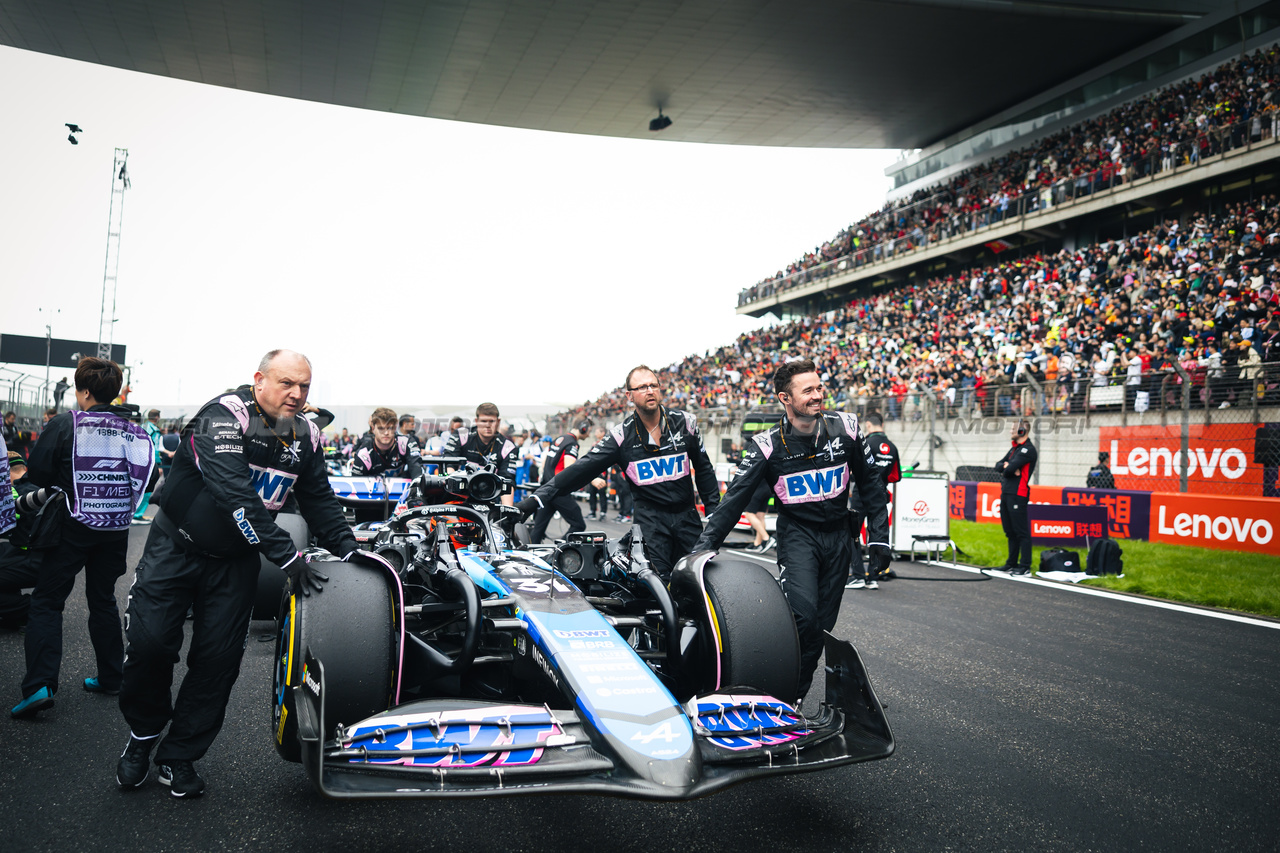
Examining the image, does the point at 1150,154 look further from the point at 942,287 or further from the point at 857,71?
the point at 857,71

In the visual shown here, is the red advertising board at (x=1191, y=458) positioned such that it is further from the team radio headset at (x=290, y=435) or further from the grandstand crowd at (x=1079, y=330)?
the team radio headset at (x=290, y=435)

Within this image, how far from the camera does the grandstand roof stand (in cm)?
2631

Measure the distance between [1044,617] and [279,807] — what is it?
235 inches

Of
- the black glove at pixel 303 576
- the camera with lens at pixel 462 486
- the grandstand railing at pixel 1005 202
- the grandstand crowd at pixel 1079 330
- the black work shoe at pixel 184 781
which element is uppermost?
the grandstand railing at pixel 1005 202

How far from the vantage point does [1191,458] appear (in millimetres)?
11375

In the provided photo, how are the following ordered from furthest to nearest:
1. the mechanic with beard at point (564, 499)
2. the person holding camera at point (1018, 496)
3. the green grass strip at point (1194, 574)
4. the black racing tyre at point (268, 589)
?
the person holding camera at point (1018, 496), the mechanic with beard at point (564, 499), the green grass strip at point (1194, 574), the black racing tyre at point (268, 589)

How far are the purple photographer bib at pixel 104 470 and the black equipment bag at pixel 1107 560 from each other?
8.76 meters

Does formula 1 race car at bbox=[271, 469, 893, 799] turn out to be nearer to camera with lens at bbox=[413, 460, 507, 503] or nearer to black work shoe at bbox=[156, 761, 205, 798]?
camera with lens at bbox=[413, 460, 507, 503]

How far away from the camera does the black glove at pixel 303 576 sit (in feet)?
10.1

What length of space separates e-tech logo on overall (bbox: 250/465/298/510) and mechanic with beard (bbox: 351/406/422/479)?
431 centimetres

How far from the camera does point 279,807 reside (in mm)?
2996

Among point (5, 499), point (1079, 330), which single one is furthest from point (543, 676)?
point (1079, 330)

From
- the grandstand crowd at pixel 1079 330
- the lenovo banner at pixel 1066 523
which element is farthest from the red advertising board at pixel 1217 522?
the grandstand crowd at pixel 1079 330

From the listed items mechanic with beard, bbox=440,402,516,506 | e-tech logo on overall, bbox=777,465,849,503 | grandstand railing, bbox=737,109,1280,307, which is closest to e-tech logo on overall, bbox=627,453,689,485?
e-tech logo on overall, bbox=777,465,849,503
